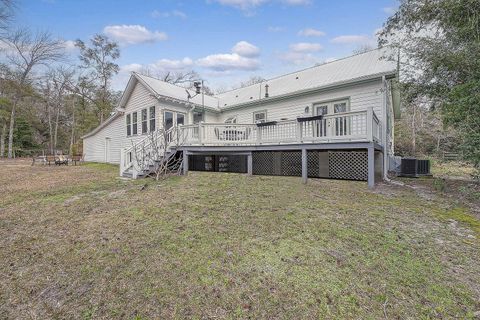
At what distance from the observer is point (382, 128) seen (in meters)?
9.47

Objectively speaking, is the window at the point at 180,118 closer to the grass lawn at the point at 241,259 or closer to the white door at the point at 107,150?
the white door at the point at 107,150

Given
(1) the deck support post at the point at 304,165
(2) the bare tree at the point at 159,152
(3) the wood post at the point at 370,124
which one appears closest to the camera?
(3) the wood post at the point at 370,124

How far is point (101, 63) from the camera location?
25141 millimetres

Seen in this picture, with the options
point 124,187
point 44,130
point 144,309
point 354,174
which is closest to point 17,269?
point 144,309

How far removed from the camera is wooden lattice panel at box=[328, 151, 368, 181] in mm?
7766

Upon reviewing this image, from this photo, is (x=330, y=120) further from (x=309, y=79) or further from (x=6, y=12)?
(x=6, y=12)

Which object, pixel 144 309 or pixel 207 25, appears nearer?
pixel 144 309

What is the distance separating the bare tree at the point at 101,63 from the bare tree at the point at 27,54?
2230 mm

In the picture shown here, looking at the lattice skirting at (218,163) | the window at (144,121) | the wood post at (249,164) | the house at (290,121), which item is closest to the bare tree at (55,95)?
the house at (290,121)

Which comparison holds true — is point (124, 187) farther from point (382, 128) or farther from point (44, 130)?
point (44, 130)

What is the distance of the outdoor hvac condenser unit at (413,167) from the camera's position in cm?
1115

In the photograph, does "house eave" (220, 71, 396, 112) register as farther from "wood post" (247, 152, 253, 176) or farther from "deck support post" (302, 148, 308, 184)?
"wood post" (247, 152, 253, 176)

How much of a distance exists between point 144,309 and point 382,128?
393 inches

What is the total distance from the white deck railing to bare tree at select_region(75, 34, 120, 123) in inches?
811
